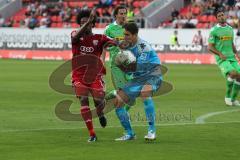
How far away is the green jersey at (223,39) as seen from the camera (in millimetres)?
19562

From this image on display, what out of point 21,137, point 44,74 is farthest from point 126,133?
point 44,74

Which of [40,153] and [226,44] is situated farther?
[226,44]

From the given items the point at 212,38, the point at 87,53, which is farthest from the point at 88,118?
the point at 212,38

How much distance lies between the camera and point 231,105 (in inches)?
763

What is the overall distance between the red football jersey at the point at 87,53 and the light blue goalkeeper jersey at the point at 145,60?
0.62 m

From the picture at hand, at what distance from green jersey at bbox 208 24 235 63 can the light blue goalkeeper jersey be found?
22.5ft

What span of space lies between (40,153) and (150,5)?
4205cm

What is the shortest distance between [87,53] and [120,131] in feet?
6.15

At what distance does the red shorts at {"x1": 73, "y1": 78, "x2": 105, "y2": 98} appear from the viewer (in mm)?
12781

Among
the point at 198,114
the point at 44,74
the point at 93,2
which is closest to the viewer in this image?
the point at 198,114

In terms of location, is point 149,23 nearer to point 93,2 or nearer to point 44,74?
point 93,2

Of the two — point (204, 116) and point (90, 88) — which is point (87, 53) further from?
point (204, 116)

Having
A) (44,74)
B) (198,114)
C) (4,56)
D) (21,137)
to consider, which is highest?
(21,137)

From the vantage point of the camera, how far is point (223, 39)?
19625mm
